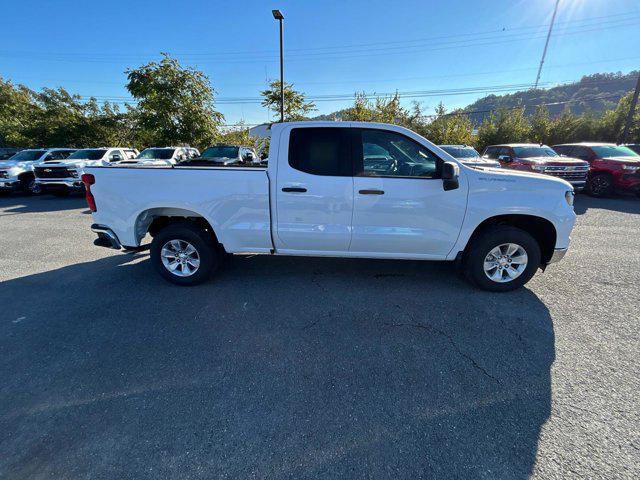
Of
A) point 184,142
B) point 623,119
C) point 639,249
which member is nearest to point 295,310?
point 639,249

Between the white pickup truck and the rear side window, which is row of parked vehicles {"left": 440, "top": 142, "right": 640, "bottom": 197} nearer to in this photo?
the white pickup truck

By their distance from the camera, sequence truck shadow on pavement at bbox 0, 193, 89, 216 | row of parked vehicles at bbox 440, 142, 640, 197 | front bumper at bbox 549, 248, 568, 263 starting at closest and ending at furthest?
front bumper at bbox 549, 248, 568, 263 < truck shadow on pavement at bbox 0, 193, 89, 216 < row of parked vehicles at bbox 440, 142, 640, 197

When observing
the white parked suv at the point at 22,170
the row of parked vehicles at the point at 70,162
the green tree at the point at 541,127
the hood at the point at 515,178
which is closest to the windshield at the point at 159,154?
the row of parked vehicles at the point at 70,162

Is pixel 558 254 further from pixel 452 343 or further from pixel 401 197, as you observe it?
pixel 401 197

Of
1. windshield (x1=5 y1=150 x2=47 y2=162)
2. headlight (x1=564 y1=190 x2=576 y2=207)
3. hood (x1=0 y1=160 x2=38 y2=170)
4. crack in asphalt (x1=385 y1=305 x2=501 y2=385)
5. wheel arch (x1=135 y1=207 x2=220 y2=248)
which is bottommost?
crack in asphalt (x1=385 y1=305 x2=501 y2=385)

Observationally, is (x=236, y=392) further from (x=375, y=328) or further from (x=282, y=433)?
(x=375, y=328)

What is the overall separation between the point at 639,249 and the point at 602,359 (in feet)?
14.2

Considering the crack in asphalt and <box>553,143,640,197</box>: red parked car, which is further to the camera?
<box>553,143,640,197</box>: red parked car

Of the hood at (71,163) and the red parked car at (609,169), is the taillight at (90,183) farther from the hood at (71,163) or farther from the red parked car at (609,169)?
the red parked car at (609,169)

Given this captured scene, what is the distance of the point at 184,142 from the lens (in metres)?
18.8

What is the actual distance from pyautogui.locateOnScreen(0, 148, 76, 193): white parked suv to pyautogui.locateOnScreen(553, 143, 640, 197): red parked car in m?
21.8

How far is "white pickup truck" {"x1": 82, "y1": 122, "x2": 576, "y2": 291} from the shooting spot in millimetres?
3402

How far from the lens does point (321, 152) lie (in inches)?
137

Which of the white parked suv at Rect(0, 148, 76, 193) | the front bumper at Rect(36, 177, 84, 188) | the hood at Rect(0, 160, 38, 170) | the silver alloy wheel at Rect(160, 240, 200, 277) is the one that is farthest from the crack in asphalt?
the hood at Rect(0, 160, 38, 170)
